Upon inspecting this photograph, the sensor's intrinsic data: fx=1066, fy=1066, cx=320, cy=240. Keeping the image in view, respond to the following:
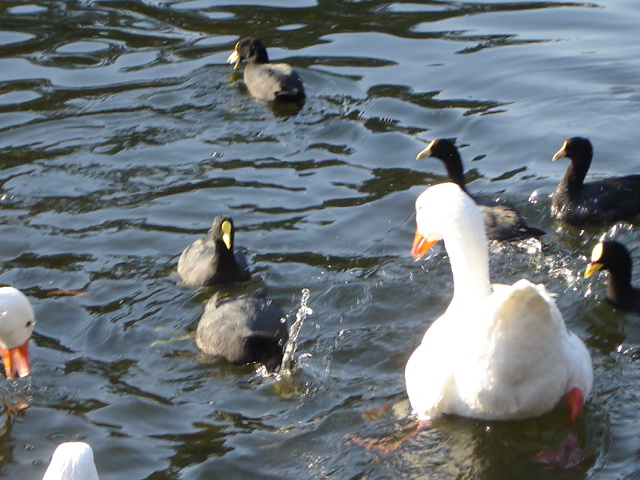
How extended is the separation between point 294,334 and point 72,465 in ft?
9.76

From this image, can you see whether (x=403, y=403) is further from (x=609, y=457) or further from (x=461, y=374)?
(x=609, y=457)

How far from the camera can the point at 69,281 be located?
8773mm

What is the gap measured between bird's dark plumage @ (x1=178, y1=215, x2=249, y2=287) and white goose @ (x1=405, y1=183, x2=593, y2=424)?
2206 millimetres

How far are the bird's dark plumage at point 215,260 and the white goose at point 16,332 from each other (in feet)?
5.01

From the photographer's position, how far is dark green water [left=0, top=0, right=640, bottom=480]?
6.66 meters

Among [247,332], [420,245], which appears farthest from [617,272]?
[247,332]

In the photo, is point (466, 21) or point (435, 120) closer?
point (435, 120)

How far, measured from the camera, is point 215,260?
8.70 metres

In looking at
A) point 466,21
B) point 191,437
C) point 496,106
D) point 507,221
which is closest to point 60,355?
point 191,437

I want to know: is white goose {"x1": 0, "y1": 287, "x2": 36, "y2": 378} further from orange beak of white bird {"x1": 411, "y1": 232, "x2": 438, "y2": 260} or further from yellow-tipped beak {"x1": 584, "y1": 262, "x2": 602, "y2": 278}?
yellow-tipped beak {"x1": 584, "y1": 262, "x2": 602, "y2": 278}

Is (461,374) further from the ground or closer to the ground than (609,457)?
further from the ground

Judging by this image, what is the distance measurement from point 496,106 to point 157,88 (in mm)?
4001

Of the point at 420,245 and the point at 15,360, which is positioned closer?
the point at 420,245

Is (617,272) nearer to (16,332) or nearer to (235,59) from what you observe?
(16,332)
